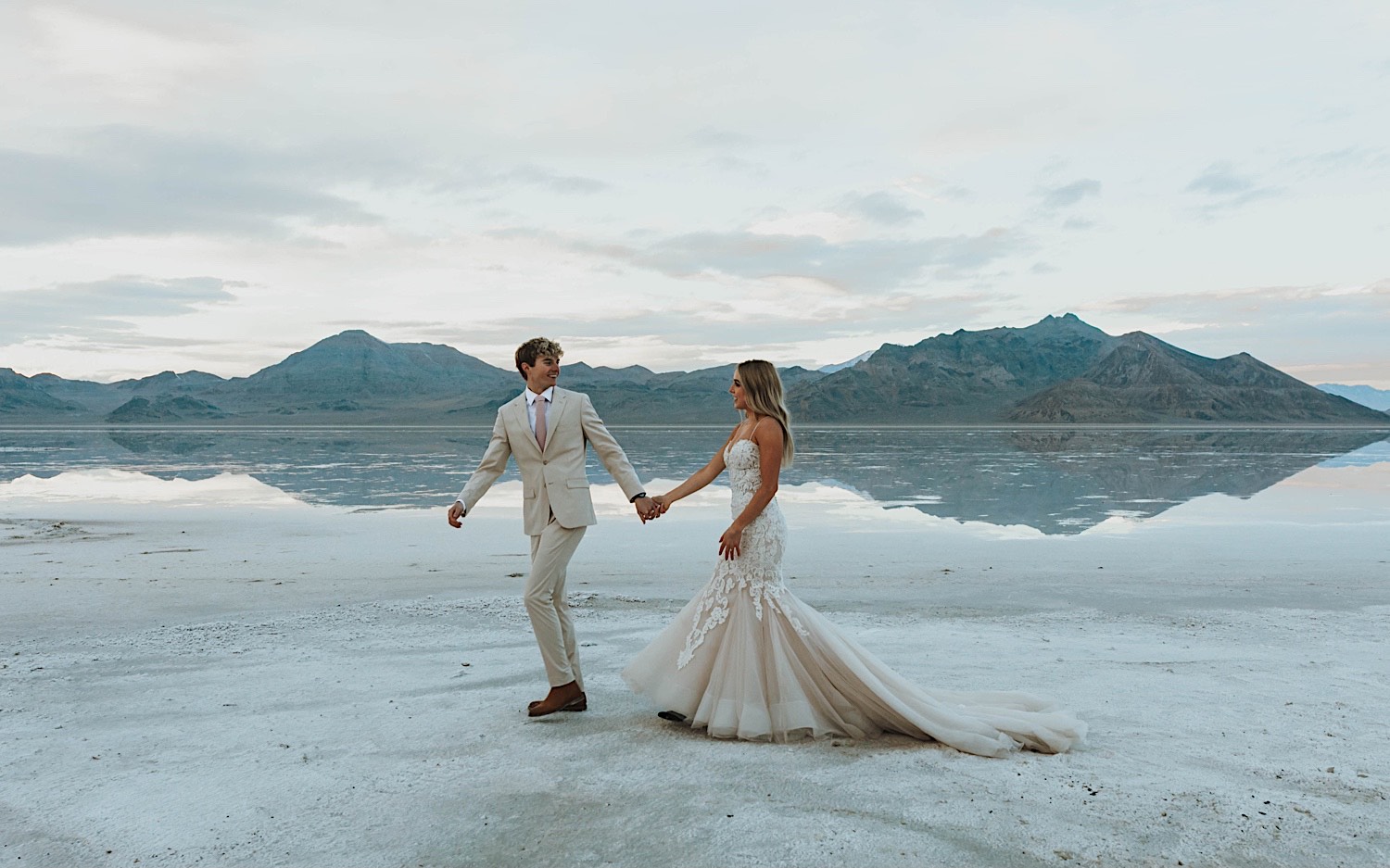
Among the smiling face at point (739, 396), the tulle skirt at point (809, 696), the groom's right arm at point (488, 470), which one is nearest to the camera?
the tulle skirt at point (809, 696)

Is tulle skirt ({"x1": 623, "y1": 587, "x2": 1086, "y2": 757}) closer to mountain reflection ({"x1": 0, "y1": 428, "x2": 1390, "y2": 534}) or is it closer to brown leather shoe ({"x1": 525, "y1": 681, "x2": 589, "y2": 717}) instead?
brown leather shoe ({"x1": 525, "y1": 681, "x2": 589, "y2": 717})

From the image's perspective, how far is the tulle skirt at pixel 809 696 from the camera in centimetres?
450

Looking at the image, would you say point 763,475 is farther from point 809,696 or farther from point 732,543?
point 809,696

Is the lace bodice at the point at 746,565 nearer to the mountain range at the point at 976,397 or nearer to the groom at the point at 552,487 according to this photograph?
the groom at the point at 552,487

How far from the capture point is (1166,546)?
38.4 ft

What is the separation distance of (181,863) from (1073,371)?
192 metres

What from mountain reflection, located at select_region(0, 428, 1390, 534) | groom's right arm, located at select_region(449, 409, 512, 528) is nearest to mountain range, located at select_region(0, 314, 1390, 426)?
mountain reflection, located at select_region(0, 428, 1390, 534)

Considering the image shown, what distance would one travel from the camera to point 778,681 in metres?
4.64

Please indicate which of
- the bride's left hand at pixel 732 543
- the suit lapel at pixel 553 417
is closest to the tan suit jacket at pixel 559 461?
the suit lapel at pixel 553 417

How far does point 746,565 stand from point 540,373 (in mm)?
1461

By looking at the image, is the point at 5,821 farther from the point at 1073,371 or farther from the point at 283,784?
the point at 1073,371

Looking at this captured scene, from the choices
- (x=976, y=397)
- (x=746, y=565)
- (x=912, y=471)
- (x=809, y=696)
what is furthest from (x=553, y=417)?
(x=976, y=397)

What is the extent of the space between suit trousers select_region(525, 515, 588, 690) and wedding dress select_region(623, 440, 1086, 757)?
345 mm

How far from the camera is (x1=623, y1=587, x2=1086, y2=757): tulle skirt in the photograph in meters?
4.50
